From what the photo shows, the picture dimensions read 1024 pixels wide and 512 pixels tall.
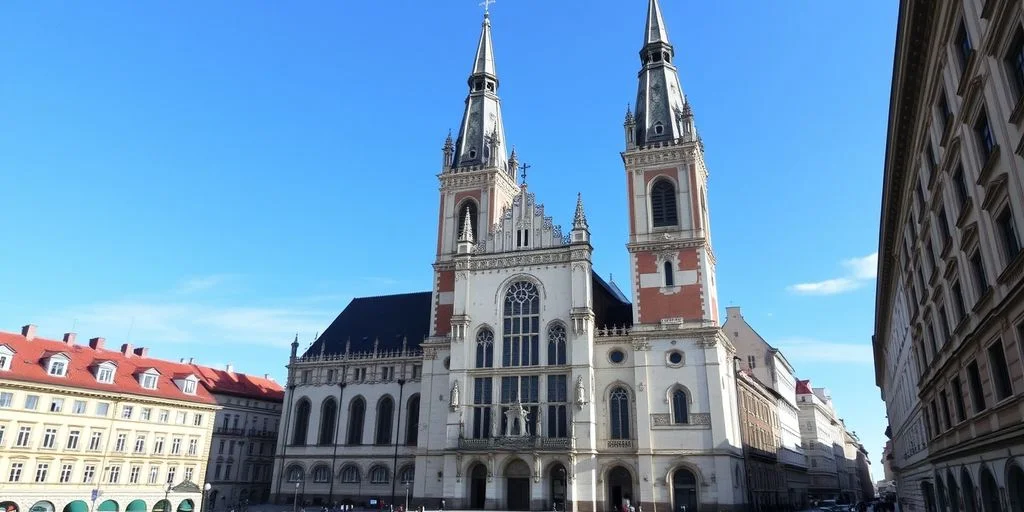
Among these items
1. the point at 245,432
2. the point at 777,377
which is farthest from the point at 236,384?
the point at 777,377

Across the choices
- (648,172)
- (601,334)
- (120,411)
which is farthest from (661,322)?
(120,411)

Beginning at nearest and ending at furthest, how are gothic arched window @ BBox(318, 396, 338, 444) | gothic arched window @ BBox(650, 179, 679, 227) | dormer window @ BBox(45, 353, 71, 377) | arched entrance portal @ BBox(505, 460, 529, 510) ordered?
1. dormer window @ BBox(45, 353, 71, 377)
2. arched entrance portal @ BBox(505, 460, 529, 510)
3. gothic arched window @ BBox(650, 179, 679, 227)
4. gothic arched window @ BBox(318, 396, 338, 444)

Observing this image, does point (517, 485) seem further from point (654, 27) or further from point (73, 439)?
point (654, 27)

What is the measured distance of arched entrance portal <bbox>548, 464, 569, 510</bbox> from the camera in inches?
1836

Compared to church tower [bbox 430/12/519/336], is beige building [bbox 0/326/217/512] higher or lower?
lower

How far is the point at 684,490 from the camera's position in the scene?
44906 millimetres

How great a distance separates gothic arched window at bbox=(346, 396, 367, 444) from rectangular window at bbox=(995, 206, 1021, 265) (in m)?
54.0

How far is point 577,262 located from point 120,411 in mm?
35146

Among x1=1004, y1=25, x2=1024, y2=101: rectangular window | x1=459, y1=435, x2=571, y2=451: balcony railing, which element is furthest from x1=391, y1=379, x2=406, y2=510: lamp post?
x1=1004, y1=25, x2=1024, y2=101: rectangular window

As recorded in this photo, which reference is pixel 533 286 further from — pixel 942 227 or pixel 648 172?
pixel 942 227

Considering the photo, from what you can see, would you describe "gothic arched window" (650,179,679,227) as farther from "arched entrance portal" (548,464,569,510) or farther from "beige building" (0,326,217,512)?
"beige building" (0,326,217,512)

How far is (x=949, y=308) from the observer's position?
20359 mm

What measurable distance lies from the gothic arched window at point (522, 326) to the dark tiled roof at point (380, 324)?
14089 mm

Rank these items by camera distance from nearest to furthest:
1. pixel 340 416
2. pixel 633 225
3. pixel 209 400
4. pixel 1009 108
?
pixel 1009 108, pixel 633 225, pixel 209 400, pixel 340 416
